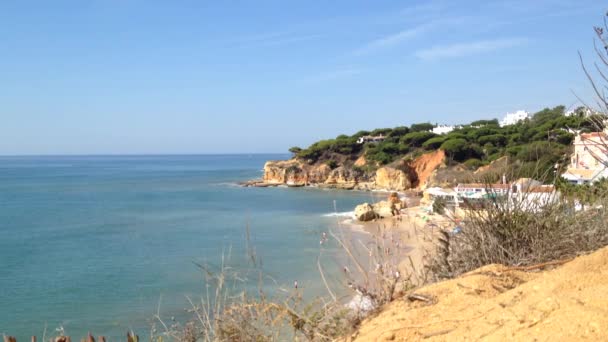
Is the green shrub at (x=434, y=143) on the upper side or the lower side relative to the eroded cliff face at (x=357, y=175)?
upper

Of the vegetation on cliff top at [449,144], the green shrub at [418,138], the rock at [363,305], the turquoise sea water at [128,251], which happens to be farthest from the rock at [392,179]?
the rock at [363,305]

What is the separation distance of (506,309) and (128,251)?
783 inches

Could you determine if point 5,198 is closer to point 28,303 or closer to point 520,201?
point 28,303

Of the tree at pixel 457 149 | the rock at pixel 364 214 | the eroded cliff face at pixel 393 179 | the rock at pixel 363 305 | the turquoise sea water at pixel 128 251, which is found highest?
the tree at pixel 457 149

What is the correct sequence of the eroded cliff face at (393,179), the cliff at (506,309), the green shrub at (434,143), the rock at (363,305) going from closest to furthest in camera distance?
the cliff at (506,309) → the rock at (363,305) → the eroded cliff face at (393,179) → the green shrub at (434,143)

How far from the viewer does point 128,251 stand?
20312 mm

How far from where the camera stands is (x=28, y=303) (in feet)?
42.8

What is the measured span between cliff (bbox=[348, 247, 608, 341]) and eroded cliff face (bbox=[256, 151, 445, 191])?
42588 millimetres

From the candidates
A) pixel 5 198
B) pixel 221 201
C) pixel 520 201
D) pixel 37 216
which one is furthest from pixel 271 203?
pixel 520 201

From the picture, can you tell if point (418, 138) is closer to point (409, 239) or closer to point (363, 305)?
point (409, 239)

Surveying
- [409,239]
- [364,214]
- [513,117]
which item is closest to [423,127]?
[513,117]

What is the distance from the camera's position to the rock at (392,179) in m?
46.7

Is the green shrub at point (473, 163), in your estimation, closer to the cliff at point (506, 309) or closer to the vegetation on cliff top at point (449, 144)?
the vegetation on cliff top at point (449, 144)

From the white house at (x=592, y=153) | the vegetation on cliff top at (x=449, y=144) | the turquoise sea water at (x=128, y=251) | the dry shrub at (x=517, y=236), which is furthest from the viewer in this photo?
the vegetation on cliff top at (x=449, y=144)
